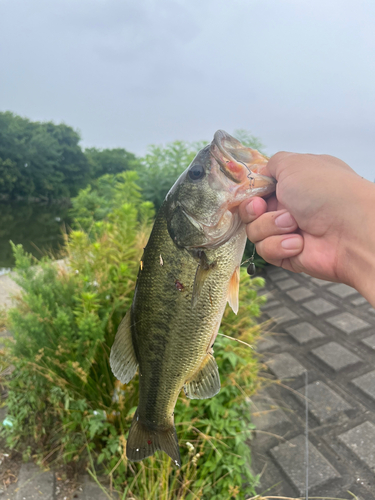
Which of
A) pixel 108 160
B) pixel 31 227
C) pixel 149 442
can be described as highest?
pixel 108 160

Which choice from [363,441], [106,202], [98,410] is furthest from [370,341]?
[106,202]

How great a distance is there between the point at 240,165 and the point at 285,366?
3.02 metres

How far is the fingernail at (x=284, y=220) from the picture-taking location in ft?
3.95

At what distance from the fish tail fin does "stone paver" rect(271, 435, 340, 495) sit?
1.54 metres

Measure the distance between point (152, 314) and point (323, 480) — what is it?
2.18 m

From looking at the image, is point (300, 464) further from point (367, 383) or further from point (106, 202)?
point (106, 202)

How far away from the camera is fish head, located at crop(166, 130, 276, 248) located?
3.68 feet

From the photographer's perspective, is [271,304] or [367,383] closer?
[367,383]

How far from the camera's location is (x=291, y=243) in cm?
123

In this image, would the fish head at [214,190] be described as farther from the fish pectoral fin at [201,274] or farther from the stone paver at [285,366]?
the stone paver at [285,366]

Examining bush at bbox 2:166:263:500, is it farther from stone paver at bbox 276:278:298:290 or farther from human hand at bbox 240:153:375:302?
stone paver at bbox 276:278:298:290

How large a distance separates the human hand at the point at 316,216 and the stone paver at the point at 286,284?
170 inches

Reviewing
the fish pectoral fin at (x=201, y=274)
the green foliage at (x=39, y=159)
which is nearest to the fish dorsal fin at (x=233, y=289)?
the fish pectoral fin at (x=201, y=274)

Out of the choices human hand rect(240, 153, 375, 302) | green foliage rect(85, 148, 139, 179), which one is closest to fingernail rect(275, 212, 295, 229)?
human hand rect(240, 153, 375, 302)
